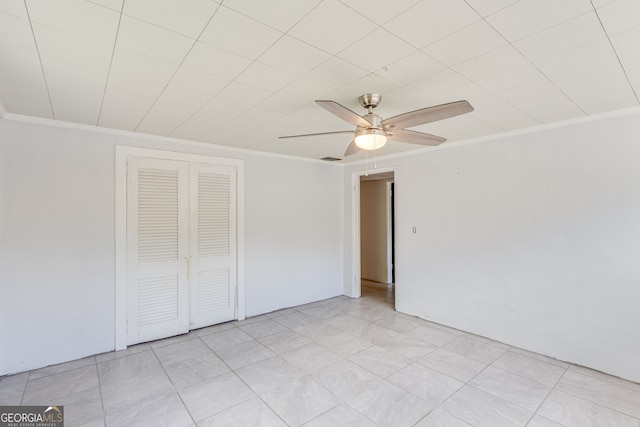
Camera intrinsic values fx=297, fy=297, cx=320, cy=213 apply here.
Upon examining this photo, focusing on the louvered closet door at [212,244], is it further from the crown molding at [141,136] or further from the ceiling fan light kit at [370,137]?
the ceiling fan light kit at [370,137]

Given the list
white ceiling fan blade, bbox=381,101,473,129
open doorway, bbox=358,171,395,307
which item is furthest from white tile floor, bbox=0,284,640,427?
open doorway, bbox=358,171,395,307

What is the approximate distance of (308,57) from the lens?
5.77ft

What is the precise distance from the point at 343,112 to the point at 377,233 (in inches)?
201

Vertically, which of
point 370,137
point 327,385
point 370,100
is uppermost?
point 370,100

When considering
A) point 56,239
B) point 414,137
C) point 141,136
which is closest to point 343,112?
point 414,137

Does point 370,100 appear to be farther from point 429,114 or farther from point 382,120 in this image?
point 429,114

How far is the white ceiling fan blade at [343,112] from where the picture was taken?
5.95ft

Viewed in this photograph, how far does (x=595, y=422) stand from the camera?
2090 millimetres

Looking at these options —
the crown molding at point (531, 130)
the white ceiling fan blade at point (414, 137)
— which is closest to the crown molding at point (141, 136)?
the crown molding at point (531, 130)

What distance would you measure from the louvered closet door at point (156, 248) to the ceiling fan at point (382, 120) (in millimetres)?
2318

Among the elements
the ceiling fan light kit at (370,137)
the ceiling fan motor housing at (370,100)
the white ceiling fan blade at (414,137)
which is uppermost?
the ceiling fan motor housing at (370,100)

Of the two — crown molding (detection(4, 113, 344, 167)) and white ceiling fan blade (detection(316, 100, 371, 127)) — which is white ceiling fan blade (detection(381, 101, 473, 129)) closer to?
white ceiling fan blade (detection(316, 100, 371, 127))

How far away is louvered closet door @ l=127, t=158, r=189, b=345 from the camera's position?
3338 millimetres

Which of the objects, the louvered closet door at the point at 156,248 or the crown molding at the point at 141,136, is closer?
the crown molding at the point at 141,136
